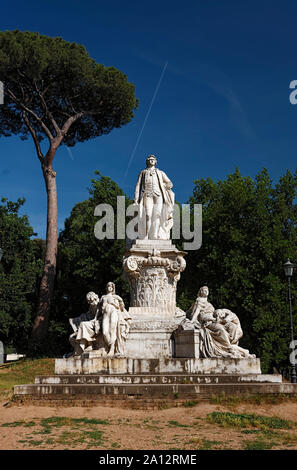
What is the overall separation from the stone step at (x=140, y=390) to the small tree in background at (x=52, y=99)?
16.1m

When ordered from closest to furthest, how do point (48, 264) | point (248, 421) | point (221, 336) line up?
point (248, 421) → point (221, 336) → point (48, 264)

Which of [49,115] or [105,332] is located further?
[49,115]

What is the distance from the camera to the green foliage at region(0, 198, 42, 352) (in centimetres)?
2823

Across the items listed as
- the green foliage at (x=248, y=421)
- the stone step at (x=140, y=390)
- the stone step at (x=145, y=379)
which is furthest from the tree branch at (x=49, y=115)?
the green foliage at (x=248, y=421)

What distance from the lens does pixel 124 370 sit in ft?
32.3

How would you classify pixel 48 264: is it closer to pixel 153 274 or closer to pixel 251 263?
pixel 251 263

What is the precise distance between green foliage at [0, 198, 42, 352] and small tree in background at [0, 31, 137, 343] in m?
3.87

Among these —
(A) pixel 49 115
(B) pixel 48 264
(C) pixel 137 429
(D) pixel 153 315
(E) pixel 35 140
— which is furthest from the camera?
(E) pixel 35 140

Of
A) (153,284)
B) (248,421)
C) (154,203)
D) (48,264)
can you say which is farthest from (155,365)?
(48,264)

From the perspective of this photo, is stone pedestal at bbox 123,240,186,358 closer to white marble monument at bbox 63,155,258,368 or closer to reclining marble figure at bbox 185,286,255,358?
white marble monument at bbox 63,155,258,368

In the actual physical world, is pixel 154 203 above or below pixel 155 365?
above

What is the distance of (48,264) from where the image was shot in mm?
25422

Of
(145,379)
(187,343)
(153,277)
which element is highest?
(153,277)

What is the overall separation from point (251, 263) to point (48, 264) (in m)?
10.6
